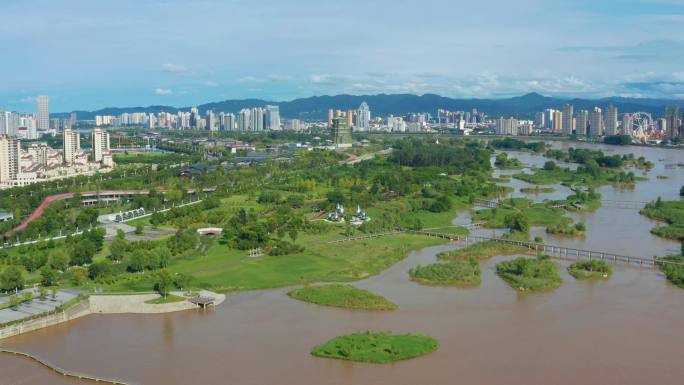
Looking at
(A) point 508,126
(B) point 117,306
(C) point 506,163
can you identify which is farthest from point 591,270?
(A) point 508,126

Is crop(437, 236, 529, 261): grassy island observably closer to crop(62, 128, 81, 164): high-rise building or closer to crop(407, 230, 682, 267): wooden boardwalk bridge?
crop(407, 230, 682, 267): wooden boardwalk bridge

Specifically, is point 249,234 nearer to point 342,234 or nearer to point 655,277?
point 342,234

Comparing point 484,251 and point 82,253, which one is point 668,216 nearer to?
point 484,251

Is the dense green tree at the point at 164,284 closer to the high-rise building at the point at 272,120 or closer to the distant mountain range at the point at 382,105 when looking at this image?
the high-rise building at the point at 272,120

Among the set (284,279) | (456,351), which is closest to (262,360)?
(456,351)

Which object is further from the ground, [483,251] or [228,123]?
[228,123]

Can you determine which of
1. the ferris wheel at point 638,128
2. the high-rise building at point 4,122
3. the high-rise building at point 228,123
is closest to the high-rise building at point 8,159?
the high-rise building at point 4,122
